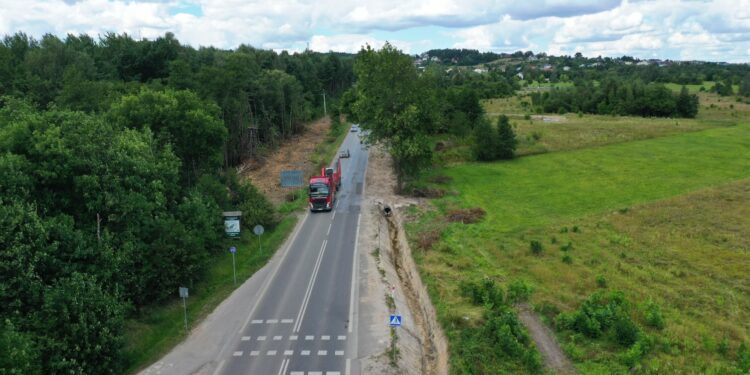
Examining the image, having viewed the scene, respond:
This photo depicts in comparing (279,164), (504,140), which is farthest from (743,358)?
(279,164)

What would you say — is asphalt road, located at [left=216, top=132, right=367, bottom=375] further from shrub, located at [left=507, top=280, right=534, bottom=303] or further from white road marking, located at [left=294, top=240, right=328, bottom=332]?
shrub, located at [left=507, top=280, right=534, bottom=303]

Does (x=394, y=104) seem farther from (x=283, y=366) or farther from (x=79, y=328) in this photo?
(x=79, y=328)

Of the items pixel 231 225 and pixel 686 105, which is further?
pixel 686 105

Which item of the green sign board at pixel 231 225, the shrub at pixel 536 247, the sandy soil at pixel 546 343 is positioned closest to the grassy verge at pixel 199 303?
the green sign board at pixel 231 225

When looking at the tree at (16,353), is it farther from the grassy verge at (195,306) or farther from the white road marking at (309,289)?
the white road marking at (309,289)

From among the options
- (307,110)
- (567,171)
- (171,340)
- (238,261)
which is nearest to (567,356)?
(171,340)
